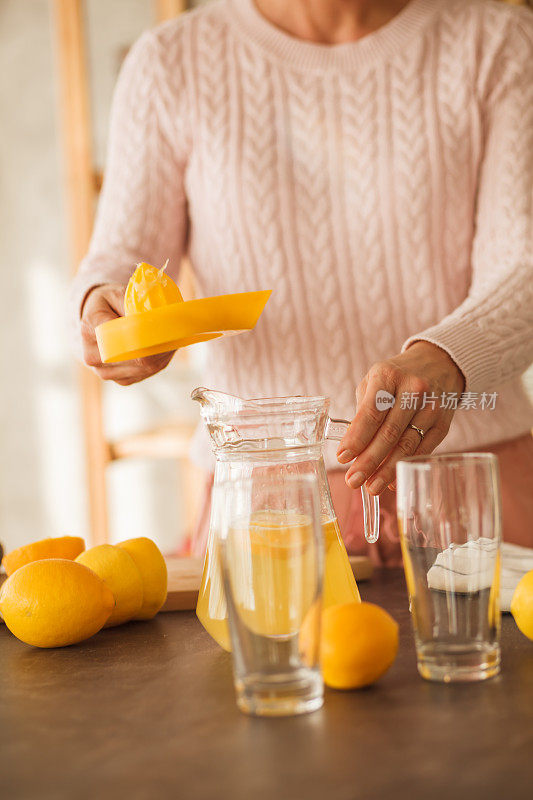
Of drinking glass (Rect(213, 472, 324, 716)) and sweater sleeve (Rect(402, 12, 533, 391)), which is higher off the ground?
sweater sleeve (Rect(402, 12, 533, 391))

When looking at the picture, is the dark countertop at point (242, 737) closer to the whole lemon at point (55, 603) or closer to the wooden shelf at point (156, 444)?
the whole lemon at point (55, 603)

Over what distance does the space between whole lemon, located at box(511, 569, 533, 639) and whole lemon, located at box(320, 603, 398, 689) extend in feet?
0.42

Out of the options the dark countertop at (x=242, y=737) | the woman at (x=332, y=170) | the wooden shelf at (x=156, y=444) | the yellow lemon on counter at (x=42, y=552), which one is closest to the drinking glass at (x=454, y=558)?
the dark countertop at (x=242, y=737)

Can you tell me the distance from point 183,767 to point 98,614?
28 centimetres

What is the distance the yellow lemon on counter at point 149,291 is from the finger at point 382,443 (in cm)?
22

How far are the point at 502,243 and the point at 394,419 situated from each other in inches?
21.3

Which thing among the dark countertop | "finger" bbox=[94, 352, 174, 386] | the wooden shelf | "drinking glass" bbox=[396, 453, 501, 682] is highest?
"finger" bbox=[94, 352, 174, 386]

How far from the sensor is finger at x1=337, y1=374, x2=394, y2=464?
2.55 feet

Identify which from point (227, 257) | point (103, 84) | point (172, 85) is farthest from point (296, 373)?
point (103, 84)

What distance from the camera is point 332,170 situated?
4.42 feet

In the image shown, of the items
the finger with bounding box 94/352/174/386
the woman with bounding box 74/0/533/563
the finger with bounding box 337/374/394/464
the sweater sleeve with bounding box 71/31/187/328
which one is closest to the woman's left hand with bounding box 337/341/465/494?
the finger with bounding box 337/374/394/464

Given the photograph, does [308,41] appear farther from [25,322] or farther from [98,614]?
[25,322]

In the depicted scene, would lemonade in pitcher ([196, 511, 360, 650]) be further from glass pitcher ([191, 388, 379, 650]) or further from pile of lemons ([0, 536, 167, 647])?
pile of lemons ([0, 536, 167, 647])

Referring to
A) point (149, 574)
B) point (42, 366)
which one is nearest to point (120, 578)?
point (149, 574)
